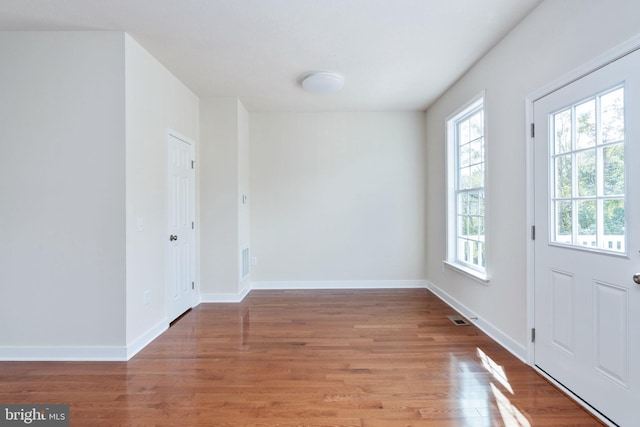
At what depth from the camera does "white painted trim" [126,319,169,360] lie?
257cm

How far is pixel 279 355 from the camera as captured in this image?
257 centimetres

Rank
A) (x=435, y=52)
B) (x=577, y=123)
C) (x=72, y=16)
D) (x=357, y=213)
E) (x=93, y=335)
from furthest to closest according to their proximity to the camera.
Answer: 1. (x=357, y=213)
2. (x=435, y=52)
3. (x=93, y=335)
4. (x=72, y=16)
5. (x=577, y=123)

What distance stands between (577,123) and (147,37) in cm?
324

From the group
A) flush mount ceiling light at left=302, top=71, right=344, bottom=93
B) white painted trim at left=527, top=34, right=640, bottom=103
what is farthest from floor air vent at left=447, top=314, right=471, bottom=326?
flush mount ceiling light at left=302, top=71, right=344, bottom=93

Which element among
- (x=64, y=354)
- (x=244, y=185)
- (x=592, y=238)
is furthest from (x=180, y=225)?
(x=592, y=238)

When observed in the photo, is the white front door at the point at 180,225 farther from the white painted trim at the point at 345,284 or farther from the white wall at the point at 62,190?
the white painted trim at the point at 345,284

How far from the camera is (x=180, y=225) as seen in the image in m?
3.53

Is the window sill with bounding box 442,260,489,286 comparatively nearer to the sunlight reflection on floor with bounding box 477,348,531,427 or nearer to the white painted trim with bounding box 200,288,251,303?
the sunlight reflection on floor with bounding box 477,348,531,427

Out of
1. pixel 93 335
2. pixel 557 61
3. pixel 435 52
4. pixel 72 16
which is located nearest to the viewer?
pixel 557 61

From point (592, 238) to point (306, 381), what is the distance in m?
2.00

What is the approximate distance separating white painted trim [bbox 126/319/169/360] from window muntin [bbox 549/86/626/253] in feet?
10.8

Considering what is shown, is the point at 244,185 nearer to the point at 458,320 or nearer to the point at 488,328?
the point at 458,320

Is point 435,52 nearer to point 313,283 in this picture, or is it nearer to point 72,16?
point 72,16

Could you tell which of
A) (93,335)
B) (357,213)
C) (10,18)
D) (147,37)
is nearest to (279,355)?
(93,335)
